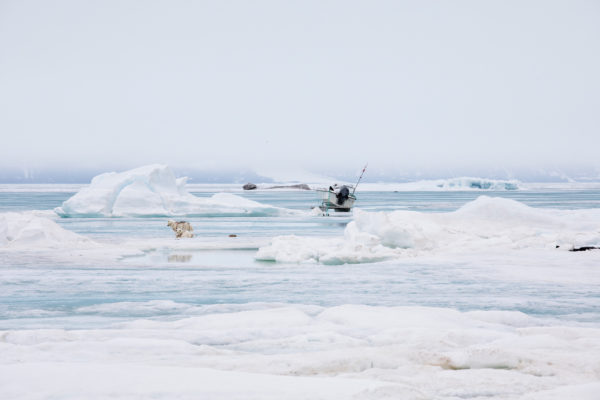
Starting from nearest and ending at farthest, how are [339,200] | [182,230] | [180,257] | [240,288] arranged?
[240,288] < [180,257] < [182,230] < [339,200]

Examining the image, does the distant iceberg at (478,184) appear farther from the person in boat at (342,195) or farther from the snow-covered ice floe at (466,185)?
the person in boat at (342,195)

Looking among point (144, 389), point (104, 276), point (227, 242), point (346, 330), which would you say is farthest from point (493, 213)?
point (144, 389)

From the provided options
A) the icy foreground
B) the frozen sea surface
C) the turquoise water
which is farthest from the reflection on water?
the icy foreground

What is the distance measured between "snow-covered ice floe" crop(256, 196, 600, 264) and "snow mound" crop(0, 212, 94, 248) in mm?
5039

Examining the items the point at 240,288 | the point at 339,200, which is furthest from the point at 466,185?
the point at 240,288

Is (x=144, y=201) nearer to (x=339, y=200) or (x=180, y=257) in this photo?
(x=339, y=200)

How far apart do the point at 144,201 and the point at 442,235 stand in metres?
19.3

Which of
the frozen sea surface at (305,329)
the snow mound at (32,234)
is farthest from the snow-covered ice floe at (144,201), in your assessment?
the frozen sea surface at (305,329)

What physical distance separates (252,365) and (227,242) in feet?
44.5

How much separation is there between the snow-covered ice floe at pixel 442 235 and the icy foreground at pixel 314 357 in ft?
21.9

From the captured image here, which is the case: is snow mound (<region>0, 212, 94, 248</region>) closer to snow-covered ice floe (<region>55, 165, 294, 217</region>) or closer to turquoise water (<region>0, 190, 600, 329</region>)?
turquoise water (<region>0, 190, 600, 329</region>)

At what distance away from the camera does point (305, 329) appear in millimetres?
6277

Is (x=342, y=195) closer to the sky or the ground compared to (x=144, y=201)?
closer to the sky

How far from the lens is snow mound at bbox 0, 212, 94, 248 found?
15.6 metres
